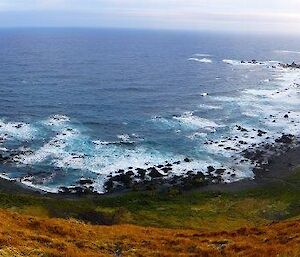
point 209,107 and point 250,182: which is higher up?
point 209,107

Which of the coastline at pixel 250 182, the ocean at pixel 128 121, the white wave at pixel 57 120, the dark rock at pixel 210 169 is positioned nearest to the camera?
the coastline at pixel 250 182

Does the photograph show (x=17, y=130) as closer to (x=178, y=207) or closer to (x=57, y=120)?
(x=57, y=120)

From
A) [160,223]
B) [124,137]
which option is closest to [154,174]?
[160,223]

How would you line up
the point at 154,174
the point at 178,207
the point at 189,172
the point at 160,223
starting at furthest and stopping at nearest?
the point at 189,172
the point at 154,174
the point at 178,207
the point at 160,223

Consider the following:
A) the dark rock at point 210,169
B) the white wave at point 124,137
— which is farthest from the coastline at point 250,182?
the white wave at point 124,137

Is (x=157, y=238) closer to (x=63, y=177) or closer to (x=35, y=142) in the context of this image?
(x=63, y=177)

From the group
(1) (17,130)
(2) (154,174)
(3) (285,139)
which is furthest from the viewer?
(3) (285,139)

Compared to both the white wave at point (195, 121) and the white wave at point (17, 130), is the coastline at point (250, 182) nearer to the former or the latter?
the white wave at point (17, 130)

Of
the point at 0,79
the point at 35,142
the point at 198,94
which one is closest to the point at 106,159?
the point at 35,142
